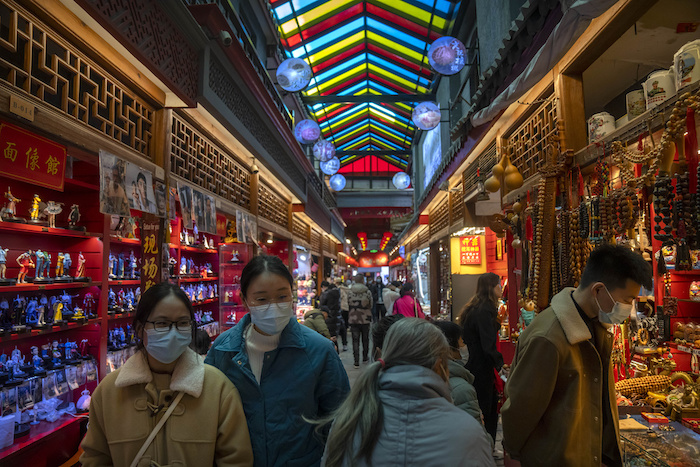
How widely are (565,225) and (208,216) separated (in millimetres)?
3493

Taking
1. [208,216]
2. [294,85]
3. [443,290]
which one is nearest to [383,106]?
[443,290]

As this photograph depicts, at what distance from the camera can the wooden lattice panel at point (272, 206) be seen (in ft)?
26.3

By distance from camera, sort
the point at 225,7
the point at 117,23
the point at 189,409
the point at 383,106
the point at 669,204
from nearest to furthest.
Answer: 1. the point at 189,409
2. the point at 669,204
3. the point at 117,23
4. the point at 225,7
5. the point at 383,106

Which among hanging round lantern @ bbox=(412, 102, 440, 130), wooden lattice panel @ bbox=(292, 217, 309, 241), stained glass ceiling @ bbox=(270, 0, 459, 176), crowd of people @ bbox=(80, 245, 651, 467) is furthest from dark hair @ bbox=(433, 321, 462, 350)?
wooden lattice panel @ bbox=(292, 217, 309, 241)

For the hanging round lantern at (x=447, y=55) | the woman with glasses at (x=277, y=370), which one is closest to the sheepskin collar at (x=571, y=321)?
the woman with glasses at (x=277, y=370)

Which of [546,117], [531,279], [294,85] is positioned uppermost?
[294,85]

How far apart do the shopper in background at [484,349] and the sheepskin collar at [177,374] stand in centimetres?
265

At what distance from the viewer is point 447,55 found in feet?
19.2

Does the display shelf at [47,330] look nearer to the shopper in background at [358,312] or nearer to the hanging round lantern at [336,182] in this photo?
the shopper in background at [358,312]

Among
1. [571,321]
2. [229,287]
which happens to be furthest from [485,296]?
[229,287]

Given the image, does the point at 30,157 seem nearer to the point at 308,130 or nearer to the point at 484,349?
the point at 484,349

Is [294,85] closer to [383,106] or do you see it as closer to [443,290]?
[443,290]

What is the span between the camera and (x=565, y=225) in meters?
3.09

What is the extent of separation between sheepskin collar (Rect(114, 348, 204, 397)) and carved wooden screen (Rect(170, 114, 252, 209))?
294 cm
